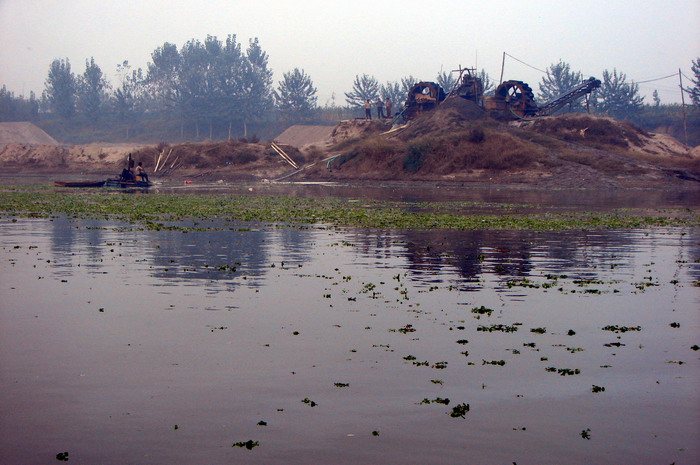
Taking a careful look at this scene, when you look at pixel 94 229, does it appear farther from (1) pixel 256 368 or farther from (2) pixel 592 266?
(1) pixel 256 368

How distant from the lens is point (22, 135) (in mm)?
153500

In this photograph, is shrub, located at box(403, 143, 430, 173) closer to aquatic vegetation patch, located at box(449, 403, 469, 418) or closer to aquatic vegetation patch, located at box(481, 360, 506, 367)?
aquatic vegetation patch, located at box(481, 360, 506, 367)

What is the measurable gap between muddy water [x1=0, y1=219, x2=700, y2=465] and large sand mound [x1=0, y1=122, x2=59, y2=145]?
441ft

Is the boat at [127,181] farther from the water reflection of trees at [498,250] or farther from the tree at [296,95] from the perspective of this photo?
the tree at [296,95]

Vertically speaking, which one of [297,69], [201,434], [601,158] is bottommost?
[201,434]

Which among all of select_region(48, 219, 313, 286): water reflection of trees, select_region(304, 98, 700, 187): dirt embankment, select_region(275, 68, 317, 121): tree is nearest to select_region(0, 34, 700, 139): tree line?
select_region(275, 68, 317, 121): tree

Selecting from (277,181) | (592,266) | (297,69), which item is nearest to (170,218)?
(592,266)

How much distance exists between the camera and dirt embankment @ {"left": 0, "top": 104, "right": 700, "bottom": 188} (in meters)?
82.3

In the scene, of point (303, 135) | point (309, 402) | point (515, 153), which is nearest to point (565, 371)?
point (309, 402)

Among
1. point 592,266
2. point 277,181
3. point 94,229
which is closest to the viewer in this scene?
point 592,266

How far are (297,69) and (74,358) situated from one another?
169265mm

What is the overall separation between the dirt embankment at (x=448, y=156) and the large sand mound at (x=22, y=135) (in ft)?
126

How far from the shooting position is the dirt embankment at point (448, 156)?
3241 inches

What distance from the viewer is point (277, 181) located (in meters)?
92.8
